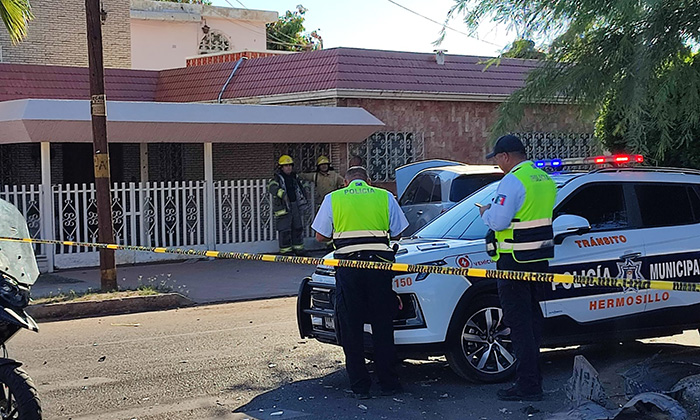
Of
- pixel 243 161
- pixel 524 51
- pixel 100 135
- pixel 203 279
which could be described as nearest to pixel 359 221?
pixel 524 51

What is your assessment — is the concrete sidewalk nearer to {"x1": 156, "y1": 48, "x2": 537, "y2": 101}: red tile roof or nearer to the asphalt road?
the asphalt road

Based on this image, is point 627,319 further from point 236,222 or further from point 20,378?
point 236,222

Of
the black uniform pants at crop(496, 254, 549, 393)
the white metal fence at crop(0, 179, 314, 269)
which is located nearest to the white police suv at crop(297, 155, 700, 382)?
the black uniform pants at crop(496, 254, 549, 393)

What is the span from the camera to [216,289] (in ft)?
45.1

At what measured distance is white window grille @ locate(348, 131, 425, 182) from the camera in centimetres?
1914

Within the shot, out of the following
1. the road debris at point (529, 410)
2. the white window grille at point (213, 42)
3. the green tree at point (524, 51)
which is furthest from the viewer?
the white window grille at point (213, 42)

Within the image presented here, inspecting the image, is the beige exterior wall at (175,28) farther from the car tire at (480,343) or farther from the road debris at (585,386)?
the road debris at (585,386)

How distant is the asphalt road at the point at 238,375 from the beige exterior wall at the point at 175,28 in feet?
99.2

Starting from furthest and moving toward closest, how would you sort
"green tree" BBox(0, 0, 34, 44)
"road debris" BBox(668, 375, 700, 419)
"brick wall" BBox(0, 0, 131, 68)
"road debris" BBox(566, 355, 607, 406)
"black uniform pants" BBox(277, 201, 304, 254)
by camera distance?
"brick wall" BBox(0, 0, 131, 68) < "black uniform pants" BBox(277, 201, 304, 254) < "green tree" BBox(0, 0, 34, 44) < "road debris" BBox(566, 355, 607, 406) < "road debris" BBox(668, 375, 700, 419)

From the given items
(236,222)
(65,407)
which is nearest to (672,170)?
(65,407)

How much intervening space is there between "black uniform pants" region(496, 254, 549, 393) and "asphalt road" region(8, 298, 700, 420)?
7.8 inches

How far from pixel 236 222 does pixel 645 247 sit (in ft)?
34.1

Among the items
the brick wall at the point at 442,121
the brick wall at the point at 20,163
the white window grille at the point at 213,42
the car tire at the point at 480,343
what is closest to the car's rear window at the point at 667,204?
the car tire at the point at 480,343

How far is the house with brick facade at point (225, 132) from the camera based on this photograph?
1540 centimetres
